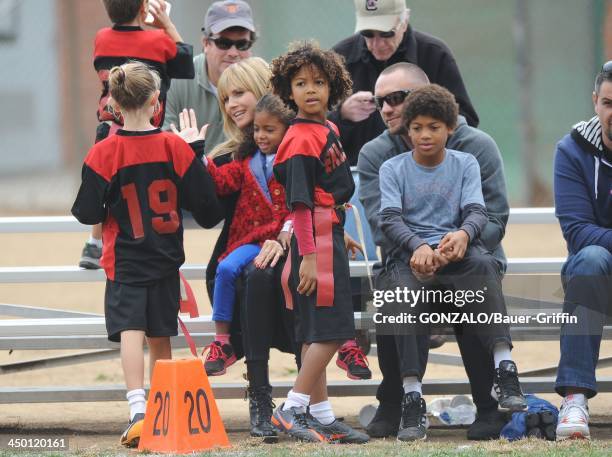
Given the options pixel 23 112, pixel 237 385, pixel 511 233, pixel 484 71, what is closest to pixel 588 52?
pixel 484 71

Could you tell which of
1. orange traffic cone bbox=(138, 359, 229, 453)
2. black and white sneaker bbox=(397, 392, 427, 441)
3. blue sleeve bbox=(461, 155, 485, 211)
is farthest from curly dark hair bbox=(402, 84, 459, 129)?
orange traffic cone bbox=(138, 359, 229, 453)

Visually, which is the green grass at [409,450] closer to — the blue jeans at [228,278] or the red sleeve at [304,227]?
the blue jeans at [228,278]

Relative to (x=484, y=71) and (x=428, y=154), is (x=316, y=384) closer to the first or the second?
(x=428, y=154)

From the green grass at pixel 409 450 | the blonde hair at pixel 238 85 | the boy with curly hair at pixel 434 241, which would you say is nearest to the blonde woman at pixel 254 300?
the blonde hair at pixel 238 85

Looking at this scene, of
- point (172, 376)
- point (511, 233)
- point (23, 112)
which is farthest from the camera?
point (23, 112)

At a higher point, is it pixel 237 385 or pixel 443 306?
pixel 443 306

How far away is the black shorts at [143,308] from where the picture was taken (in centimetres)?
470

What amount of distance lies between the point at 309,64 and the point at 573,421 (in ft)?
5.42

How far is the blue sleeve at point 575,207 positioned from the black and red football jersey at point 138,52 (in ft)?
5.43

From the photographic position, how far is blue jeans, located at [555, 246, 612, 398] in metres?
4.54

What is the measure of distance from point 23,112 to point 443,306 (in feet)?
44.6

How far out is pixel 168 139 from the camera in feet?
15.6

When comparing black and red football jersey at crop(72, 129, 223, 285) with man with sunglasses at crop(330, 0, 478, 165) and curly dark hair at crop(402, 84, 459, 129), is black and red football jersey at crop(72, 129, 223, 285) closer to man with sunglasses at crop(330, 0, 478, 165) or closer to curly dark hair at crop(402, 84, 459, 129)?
curly dark hair at crop(402, 84, 459, 129)

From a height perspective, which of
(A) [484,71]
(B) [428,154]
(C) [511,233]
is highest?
(A) [484,71]
